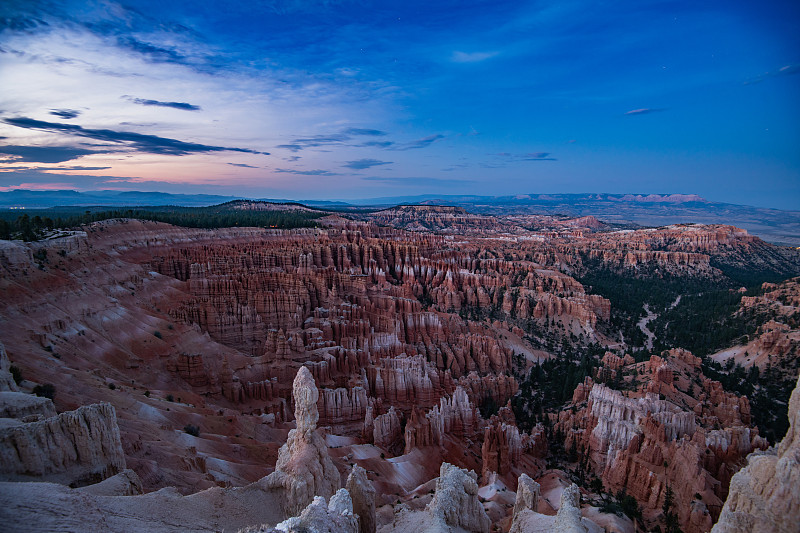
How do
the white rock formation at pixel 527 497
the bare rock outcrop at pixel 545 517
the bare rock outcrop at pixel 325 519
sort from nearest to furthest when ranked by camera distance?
1. the bare rock outcrop at pixel 325 519
2. the bare rock outcrop at pixel 545 517
3. the white rock formation at pixel 527 497

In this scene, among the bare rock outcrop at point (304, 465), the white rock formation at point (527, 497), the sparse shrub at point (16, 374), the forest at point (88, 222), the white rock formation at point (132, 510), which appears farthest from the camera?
the forest at point (88, 222)

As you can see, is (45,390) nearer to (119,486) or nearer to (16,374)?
(16,374)

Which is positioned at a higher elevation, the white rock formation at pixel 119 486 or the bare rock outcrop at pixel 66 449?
the bare rock outcrop at pixel 66 449

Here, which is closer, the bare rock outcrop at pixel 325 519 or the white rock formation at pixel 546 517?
the bare rock outcrop at pixel 325 519

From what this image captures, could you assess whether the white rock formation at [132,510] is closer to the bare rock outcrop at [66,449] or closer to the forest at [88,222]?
the bare rock outcrop at [66,449]

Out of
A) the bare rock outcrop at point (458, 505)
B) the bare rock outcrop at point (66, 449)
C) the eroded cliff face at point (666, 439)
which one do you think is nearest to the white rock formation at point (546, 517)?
the bare rock outcrop at point (458, 505)

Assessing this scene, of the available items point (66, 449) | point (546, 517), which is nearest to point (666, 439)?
point (546, 517)

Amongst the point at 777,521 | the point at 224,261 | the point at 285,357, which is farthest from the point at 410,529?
the point at 224,261
